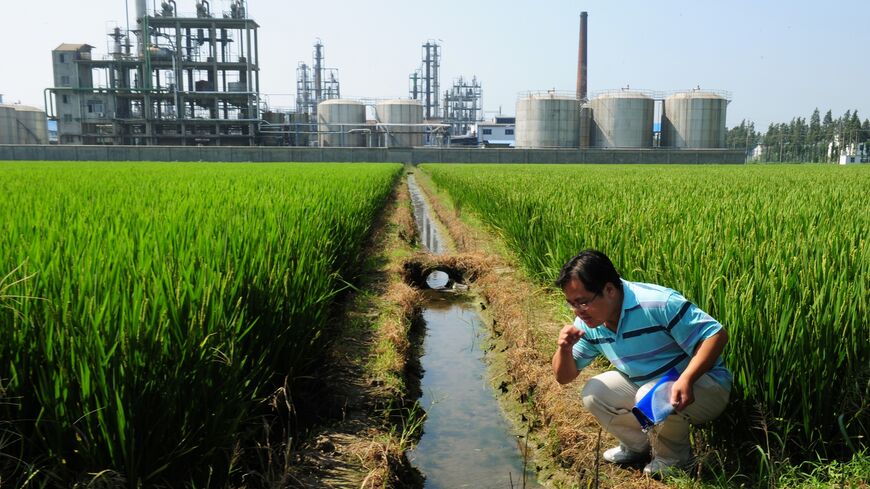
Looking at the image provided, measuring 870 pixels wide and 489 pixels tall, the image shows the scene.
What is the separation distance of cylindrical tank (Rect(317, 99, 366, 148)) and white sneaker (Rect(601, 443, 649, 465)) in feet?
144

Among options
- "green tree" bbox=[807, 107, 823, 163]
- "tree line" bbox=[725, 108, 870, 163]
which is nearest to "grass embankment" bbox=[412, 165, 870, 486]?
"tree line" bbox=[725, 108, 870, 163]

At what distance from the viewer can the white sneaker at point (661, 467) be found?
2494mm

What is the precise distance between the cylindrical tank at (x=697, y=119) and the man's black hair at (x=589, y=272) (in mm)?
45269

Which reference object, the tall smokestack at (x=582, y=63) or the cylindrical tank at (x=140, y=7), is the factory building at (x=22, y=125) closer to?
the cylindrical tank at (x=140, y=7)

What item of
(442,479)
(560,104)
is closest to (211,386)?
(442,479)

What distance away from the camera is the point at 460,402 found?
3.88m

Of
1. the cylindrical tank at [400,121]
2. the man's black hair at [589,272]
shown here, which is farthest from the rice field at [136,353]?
the cylindrical tank at [400,121]

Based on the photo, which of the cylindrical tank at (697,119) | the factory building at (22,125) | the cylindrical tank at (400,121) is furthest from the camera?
the cylindrical tank at (400,121)

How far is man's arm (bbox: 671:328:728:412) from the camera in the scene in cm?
222

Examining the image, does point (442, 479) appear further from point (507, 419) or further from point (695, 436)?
point (695, 436)

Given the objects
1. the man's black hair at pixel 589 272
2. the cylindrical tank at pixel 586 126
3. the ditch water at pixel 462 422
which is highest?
the cylindrical tank at pixel 586 126

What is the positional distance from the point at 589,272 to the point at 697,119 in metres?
45.4

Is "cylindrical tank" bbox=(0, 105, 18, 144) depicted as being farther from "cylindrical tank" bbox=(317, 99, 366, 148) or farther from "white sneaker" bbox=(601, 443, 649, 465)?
"white sneaker" bbox=(601, 443, 649, 465)

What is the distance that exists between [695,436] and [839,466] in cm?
51
